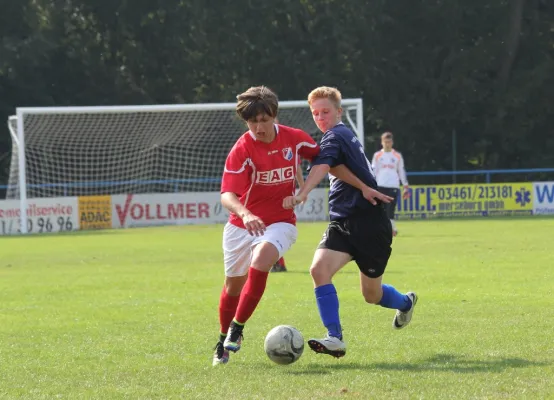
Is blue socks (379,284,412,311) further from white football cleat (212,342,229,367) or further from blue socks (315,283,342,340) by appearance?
white football cleat (212,342,229,367)

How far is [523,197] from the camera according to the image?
32.4m

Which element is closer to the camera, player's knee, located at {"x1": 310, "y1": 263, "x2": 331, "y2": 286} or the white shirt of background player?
player's knee, located at {"x1": 310, "y1": 263, "x2": 331, "y2": 286}

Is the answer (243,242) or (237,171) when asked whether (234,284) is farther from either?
(237,171)

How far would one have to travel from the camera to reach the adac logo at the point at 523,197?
32.3 m

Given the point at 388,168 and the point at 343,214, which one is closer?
the point at 343,214

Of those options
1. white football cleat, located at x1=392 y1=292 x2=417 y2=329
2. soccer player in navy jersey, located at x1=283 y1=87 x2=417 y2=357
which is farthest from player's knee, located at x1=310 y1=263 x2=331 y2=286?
white football cleat, located at x1=392 y1=292 x2=417 y2=329

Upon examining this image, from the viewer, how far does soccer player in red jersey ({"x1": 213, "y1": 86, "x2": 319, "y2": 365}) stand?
7.04m

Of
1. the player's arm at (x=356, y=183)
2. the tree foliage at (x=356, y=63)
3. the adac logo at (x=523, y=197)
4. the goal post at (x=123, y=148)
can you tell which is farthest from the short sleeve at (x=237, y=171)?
the tree foliage at (x=356, y=63)

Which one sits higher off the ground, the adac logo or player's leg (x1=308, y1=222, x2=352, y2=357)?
player's leg (x1=308, y1=222, x2=352, y2=357)

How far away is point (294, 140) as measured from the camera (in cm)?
729

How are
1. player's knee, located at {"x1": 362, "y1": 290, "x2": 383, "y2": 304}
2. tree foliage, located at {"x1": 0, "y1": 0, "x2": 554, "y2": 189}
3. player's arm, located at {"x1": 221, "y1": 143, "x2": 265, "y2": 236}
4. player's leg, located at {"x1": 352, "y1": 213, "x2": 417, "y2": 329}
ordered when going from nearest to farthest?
player's arm, located at {"x1": 221, "y1": 143, "x2": 265, "y2": 236} < player's leg, located at {"x1": 352, "y1": 213, "x2": 417, "y2": 329} < player's knee, located at {"x1": 362, "y1": 290, "x2": 383, "y2": 304} < tree foliage, located at {"x1": 0, "y1": 0, "x2": 554, "y2": 189}

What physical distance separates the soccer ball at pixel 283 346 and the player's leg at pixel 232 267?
38 cm

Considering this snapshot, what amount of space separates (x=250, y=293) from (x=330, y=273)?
549 millimetres

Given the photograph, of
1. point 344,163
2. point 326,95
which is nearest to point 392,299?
point 344,163
